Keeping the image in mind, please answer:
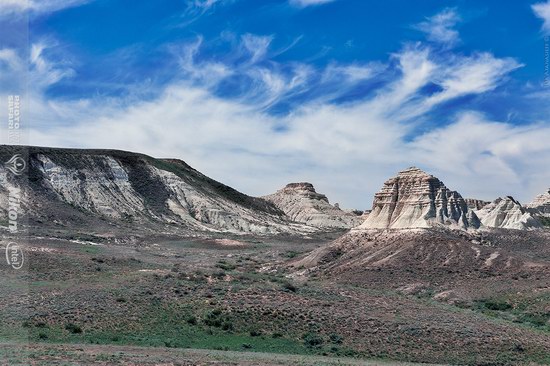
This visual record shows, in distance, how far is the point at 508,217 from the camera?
3568 inches

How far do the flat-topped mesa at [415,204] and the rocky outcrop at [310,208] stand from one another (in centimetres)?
8783

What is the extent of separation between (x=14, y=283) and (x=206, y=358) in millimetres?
16017

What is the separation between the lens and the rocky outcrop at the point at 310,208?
153500 mm

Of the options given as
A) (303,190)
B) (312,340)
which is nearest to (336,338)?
(312,340)

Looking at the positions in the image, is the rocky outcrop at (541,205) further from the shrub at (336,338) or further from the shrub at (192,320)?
the shrub at (192,320)

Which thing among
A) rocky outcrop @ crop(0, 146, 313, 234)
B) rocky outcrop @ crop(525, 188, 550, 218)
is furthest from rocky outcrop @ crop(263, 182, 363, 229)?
rocky outcrop @ crop(525, 188, 550, 218)

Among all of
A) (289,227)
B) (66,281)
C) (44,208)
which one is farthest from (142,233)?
(66,281)

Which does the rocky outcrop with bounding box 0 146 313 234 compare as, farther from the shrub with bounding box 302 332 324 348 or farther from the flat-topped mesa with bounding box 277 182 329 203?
the shrub with bounding box 302 332 324 348

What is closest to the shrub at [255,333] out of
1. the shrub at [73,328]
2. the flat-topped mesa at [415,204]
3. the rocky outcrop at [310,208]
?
the shrub at [73,328]

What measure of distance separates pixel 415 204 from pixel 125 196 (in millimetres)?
68250

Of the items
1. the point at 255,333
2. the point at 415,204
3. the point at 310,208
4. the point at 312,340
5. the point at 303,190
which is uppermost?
the point at 303,190

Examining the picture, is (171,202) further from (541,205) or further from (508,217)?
(541,205)

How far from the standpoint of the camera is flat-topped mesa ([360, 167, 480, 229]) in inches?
2174

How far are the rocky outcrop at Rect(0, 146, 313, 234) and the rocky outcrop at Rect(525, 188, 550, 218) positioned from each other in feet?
148
